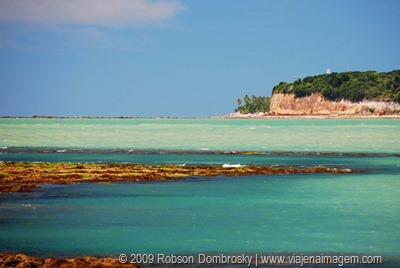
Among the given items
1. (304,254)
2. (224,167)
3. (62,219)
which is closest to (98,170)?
(224,167)

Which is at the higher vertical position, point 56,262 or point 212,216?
point 212,216

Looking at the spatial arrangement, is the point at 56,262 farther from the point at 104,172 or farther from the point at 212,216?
the point at 104,172

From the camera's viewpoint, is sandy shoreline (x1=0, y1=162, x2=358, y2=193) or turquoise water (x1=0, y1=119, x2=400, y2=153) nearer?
sandy shoreline (x1=0, y1=162, x2=358, y2=193)

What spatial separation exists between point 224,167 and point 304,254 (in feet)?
86.6

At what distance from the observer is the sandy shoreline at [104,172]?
3775 centimetres

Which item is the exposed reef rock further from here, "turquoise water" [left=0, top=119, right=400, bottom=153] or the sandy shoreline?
"turquoise water" [left=0, top=119, right=400, bottom=153]

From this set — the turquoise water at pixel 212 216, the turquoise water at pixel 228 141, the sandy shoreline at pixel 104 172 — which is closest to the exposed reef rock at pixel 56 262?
the turquoise water at pixel 212 216

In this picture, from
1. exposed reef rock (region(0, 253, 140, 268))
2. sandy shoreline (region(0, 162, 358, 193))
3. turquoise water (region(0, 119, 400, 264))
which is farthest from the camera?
sandy shoreline (region(0, 162, 358, 193))

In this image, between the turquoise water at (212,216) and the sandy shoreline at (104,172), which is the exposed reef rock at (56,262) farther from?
the sandy shoreline at (104,172)

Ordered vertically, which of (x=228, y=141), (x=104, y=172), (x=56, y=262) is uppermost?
(x=228, y=141)

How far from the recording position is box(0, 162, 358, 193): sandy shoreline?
3775cm

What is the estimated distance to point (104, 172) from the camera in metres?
42.6

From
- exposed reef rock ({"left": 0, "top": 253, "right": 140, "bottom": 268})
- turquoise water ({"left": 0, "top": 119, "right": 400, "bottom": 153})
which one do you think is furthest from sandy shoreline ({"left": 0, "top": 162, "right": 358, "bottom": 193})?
turquoise water ({"left": 0, "top": 119, "right": 400, "bottom": 153})

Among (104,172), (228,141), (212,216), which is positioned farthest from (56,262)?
(228,141)
